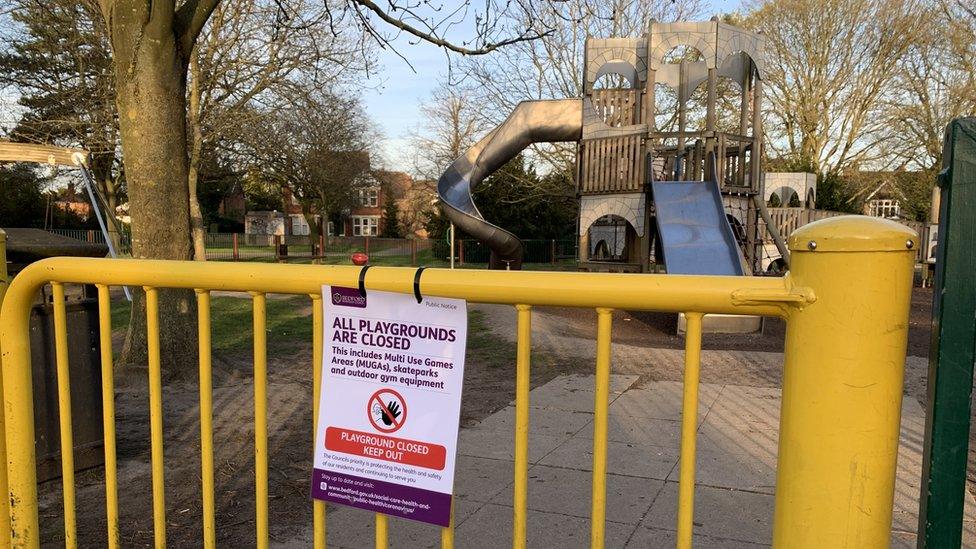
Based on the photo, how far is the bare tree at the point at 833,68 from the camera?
2708cm

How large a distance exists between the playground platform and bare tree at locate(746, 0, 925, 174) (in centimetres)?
2574

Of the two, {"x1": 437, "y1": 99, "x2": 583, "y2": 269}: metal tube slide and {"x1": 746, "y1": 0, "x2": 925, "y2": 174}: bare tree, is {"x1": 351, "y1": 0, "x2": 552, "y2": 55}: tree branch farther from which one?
{"x1": 746, "y1": 0, "x2": 925, "y2": 174}: bare tree

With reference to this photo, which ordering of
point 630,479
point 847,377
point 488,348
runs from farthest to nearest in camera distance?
Answer: point 488,348 < point 630,479 < point 847,377

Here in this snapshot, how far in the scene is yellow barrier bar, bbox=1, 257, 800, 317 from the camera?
1392mm

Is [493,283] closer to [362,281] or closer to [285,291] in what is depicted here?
[362,281]

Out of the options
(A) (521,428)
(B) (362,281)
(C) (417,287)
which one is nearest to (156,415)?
(B) (362,281)

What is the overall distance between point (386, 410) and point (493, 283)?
447 millimetres

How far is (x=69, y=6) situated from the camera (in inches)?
571

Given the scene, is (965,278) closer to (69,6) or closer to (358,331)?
(358,331)

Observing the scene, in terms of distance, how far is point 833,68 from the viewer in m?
28.4

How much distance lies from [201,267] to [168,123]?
4869 mm

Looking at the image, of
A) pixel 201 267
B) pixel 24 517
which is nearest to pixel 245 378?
pixel 24 517

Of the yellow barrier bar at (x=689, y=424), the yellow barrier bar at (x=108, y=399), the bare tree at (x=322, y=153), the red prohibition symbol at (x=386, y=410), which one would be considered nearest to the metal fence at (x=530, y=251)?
the bare tree at (x=322, y=153)

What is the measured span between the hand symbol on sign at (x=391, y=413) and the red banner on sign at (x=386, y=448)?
0.04 metres
